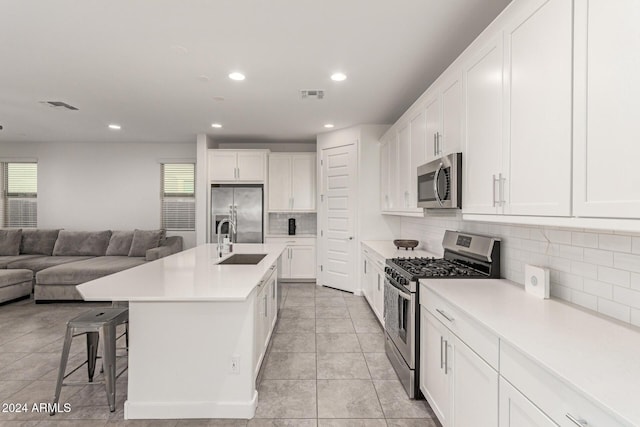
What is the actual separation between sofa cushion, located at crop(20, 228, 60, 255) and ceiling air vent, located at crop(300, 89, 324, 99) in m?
5.36

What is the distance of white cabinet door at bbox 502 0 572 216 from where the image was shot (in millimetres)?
1298

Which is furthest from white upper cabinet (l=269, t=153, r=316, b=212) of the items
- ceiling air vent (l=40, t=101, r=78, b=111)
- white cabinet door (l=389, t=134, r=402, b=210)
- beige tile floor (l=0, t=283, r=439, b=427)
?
ceiling air vent (l=40, t=101, r=78, b=111)

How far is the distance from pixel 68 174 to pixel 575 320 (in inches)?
308

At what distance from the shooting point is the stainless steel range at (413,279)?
2281 mm

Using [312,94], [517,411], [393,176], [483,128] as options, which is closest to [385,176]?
[393,176]

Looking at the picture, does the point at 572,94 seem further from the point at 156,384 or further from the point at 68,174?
the point at 68,174

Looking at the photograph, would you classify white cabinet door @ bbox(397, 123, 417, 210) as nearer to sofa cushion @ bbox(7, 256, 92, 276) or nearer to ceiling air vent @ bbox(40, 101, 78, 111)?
ceiling air vent @ bbox(40, 101, 78, 111)

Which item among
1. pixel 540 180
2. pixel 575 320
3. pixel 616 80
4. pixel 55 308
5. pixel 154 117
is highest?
pixel 154 117

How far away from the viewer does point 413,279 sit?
2.27m

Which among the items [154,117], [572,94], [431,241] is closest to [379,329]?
[431,241]

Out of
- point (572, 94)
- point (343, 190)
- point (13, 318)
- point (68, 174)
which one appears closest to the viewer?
point (572, 94)

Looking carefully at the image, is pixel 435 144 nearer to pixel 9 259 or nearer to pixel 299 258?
pixel 299 258

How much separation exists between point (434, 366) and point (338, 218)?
340cm

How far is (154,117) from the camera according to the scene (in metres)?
4.58
